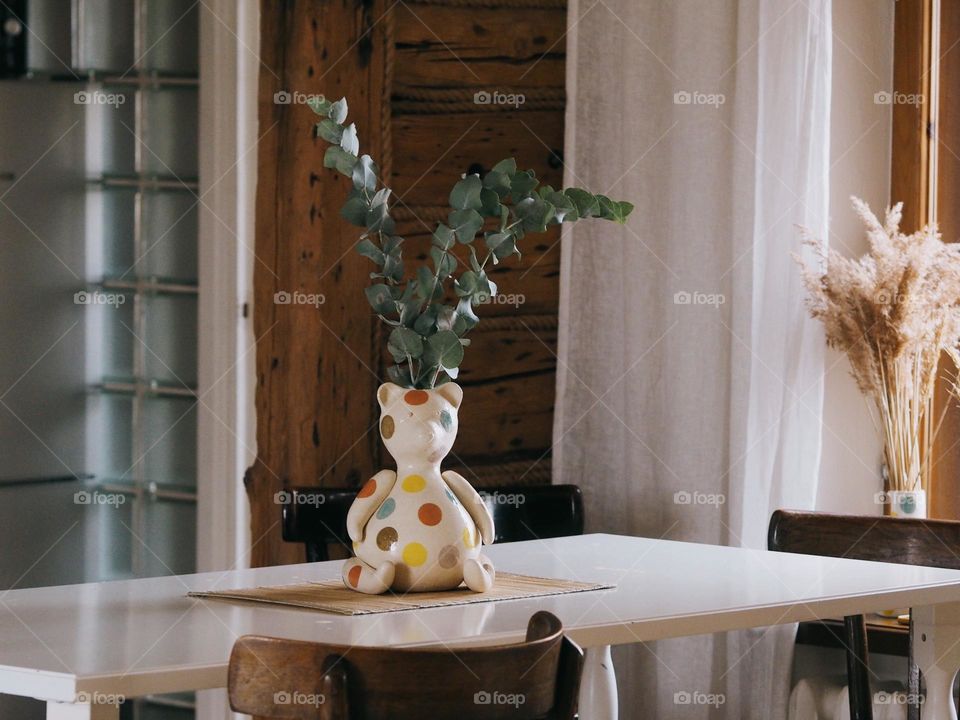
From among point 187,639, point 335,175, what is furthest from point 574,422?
point 187,639

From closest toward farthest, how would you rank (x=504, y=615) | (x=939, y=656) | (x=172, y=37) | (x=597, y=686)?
1. (x=504, y=615)
2. (x=939, y=656)
3. (x=597, y=686)
4. (x=172, y=37)

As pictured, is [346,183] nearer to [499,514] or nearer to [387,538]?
[499,514]

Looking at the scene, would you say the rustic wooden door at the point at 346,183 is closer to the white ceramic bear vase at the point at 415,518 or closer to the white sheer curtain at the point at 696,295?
the white sheer curtain at the point at 696,295

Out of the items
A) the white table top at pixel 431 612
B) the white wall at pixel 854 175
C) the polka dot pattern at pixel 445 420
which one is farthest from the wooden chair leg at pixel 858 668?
the polka dot pattern at pixel 445 420

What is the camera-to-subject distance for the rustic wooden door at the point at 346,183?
11.4 feet

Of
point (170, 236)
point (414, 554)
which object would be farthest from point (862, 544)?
point (170, 236)

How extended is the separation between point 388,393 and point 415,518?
0.19 m

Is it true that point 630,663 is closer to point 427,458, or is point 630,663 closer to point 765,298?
point 765,298

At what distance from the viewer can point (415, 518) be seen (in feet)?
6.95

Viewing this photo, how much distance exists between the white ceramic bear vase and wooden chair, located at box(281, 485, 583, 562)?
0.59 meters

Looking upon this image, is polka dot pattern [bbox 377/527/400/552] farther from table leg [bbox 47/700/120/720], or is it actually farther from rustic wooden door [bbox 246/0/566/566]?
rustic wooden door [bbox 246/0/566/566]

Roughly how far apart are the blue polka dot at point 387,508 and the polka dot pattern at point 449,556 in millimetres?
93

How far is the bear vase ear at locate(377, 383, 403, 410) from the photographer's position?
2.17 metres

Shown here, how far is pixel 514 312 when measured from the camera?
3.71 m
